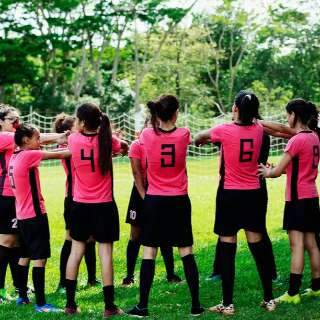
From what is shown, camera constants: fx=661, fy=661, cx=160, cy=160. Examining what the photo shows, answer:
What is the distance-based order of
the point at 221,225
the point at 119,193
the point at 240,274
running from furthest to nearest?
the point at 119,193, the point at 240,274, the point at 221,225

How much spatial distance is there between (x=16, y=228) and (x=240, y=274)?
8.17 feet

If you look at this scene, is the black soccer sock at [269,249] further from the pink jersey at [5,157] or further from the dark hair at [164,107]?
the pink jersey at [5,157]

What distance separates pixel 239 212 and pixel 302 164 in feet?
2.33

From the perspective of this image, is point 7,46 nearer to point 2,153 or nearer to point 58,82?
point 58,82

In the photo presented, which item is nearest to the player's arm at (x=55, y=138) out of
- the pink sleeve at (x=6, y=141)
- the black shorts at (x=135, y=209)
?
the pink sleeve at (x=6, y=141)

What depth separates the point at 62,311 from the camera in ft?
18.7

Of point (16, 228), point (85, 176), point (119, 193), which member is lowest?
point (119, 193)

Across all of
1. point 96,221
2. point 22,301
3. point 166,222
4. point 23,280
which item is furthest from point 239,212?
point 22,301

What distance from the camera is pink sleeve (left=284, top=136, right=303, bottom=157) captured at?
552cm

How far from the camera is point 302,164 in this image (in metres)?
5.61

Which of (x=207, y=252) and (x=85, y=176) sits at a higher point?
(x=85, y=176)

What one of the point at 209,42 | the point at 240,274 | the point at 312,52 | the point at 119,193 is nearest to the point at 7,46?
the point at 119,193

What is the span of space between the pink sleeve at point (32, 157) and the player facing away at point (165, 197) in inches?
37.0

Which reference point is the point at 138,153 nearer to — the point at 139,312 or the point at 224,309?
the point at 139,312
